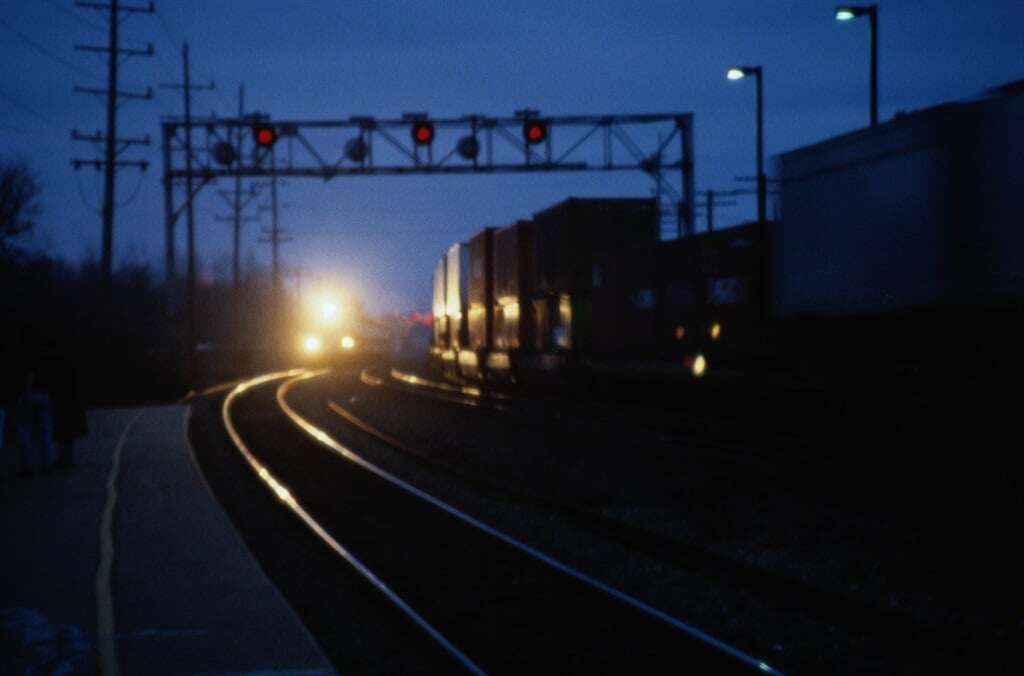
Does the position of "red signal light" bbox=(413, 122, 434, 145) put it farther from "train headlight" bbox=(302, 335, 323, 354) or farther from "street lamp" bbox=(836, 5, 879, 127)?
"train headlight" bbox=(302, 335, 323, 354)

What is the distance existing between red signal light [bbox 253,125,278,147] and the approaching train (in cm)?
820

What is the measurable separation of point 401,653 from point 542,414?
1943 centimetres

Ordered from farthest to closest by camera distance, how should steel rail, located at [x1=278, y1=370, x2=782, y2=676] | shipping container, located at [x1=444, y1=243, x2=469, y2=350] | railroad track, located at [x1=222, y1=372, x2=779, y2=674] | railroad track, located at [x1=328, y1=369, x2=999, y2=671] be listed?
shipping container, located at [x1=444, y1=243, x2=469, y2=350] < railroad track, located at [x1=328, y1=369, x2=999, y2=671] < railroad track, located at [x1=222, y1=372, x2=779, y2=674] < steel rail, located at [x1=278, y1=370, x2=782, y2=676]

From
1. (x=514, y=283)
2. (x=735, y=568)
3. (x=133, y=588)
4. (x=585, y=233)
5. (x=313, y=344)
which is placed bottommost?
(x=133, y=588)

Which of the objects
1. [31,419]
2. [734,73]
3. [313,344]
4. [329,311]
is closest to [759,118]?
[734,73]

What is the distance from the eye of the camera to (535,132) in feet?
106

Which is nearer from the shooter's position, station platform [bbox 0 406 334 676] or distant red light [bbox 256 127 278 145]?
station platform [bbox 0 406 334 676]

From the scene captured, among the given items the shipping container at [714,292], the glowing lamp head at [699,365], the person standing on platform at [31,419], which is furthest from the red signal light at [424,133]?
the person standing on platform at [31,419]

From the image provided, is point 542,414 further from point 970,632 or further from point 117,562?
point 970,632

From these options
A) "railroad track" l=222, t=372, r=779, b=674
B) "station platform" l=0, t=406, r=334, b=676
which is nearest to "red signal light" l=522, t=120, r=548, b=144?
"railroad track" l=222, t=372, r=779, b=674

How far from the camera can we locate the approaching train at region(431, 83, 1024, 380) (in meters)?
14.1

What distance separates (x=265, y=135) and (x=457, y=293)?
1252 centimetres

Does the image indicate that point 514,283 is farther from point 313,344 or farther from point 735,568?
point 313,344

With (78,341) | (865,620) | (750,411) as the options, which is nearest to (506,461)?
(750,411)
